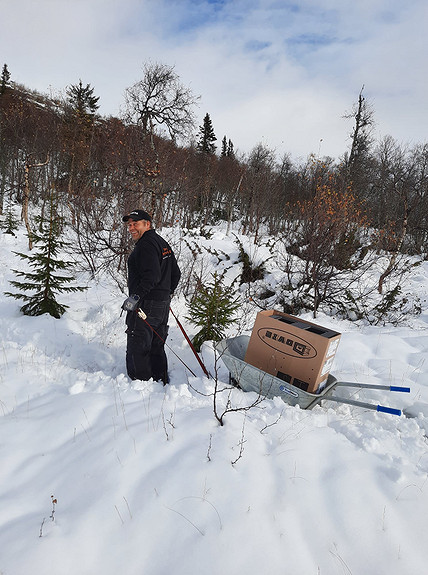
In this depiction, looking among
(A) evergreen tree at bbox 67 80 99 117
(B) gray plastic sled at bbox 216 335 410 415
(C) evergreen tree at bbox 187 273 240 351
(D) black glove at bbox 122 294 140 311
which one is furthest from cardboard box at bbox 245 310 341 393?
(A) evergreen tree at bbox 67 80 99 117

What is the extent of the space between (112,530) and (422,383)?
4354mm

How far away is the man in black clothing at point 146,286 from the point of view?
370cm

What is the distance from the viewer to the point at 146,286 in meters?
3.68

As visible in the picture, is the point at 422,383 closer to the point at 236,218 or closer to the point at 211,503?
the point at 211,503

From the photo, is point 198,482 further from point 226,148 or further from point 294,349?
point 226,148

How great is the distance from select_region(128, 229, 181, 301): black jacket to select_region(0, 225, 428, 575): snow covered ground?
116cm

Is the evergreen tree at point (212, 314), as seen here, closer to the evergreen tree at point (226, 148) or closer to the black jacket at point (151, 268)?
the black jacket at point (151, 268)

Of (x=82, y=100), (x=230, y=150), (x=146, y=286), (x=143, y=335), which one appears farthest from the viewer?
(x=230, y=150)

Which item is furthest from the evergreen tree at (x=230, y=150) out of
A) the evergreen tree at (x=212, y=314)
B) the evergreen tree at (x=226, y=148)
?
the evergreen tree at (x=212, y=314)

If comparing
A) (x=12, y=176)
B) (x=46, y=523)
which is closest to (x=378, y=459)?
(x=46, y=523)

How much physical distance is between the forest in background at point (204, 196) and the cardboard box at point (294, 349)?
400cm

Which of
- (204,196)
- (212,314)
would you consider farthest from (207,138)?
(212,314)

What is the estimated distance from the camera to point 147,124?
16.1 m

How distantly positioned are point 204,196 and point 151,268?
28.4 metres
